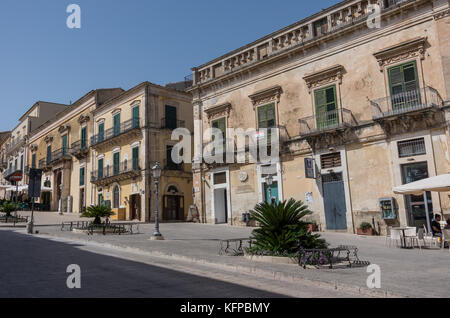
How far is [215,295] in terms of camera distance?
555cm

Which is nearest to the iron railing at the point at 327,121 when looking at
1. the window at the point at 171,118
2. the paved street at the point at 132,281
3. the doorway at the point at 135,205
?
the paved street at the point at 132,281

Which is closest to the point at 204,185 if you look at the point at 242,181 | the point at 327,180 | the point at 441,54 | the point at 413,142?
the point at 242,181

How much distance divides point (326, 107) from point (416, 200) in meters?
6.32

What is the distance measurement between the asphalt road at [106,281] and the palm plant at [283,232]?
107 inches

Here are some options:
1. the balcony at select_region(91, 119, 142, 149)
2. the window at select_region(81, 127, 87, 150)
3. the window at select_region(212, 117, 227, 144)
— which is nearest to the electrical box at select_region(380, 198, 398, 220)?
the window at select_region(212, 117, 227, 144)

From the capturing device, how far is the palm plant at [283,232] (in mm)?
9070

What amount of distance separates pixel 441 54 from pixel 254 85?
1030 centimetres

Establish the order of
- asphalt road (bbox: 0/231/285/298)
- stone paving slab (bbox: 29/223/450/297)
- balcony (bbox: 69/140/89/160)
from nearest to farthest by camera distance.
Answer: asphalt road (bbox: 0/231/285/298), stone paving slab (bbox: 29/223/450/297), balcony (bbox: 69/140/89/160)

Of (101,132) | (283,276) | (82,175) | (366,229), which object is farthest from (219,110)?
(82,175)

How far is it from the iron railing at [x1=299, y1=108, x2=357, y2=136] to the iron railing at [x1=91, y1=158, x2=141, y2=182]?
15241 millimetres

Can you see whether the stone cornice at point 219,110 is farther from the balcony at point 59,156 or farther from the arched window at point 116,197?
the balcony at point 59,156

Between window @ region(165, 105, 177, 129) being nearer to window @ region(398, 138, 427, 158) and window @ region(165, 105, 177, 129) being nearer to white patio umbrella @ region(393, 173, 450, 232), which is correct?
window @ region(398, 138, 427, 158)

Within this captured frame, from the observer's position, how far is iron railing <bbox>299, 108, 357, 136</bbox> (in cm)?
1828
